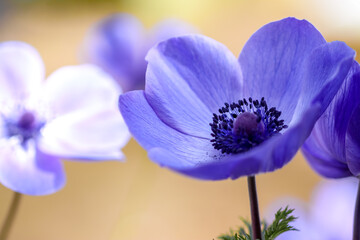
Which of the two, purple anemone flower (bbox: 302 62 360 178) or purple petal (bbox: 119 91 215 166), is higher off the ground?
purple anemone flower (bbox: 302 62 360 178)

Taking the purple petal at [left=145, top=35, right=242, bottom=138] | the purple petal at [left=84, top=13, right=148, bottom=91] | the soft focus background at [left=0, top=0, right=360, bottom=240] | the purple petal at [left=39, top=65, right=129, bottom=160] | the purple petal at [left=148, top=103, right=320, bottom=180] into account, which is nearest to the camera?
the purple petal at [left=148, top=103, right=320, bottom=180]

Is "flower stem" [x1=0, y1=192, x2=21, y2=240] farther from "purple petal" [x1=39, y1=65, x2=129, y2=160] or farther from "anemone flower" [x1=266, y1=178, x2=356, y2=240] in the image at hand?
"anemone flower" [x1=266, y1=178, x2=356, y2=240]

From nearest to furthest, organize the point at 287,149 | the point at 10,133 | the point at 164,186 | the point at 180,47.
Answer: the point at 287,149 < the point at 180,47 < the point at 10,133 < the point at 164,186

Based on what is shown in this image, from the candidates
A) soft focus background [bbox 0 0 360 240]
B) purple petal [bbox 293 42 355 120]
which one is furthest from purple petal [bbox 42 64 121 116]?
soft focus background [bbox 0 0 360 240]

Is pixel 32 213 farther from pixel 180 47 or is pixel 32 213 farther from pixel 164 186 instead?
pixel 180 47

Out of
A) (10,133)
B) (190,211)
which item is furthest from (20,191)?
(190,211)

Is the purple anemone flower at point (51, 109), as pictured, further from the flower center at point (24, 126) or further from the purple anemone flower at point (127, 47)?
the purple anemone flower at point (127, 47)
